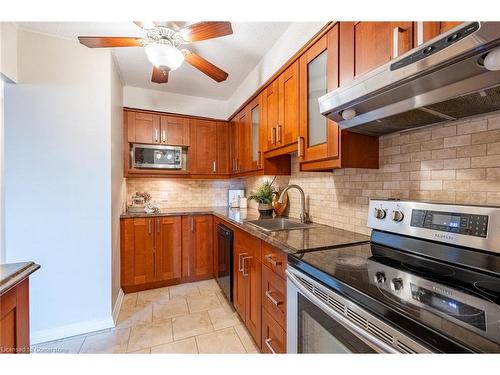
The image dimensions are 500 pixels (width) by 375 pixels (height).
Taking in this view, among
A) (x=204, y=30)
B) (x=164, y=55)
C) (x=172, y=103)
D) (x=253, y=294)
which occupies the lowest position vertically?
(x=253, y=294)

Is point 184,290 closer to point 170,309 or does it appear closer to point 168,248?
point 170,309

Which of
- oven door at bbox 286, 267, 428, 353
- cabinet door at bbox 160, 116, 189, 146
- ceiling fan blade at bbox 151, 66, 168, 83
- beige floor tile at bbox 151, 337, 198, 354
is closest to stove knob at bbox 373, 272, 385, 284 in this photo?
oven door at bbox 286, 267, 428, 353

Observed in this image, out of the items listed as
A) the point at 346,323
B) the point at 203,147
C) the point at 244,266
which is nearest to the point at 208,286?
the point at 244,266

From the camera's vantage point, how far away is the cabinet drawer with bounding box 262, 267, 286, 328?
1.21m

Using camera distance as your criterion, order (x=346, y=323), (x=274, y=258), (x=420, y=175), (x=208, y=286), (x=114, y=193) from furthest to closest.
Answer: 1. (x=208, y=286)
2. (x=114, y=193)
3. (x=274, y=258)
4. (x=420, y=175)
5. (x=346, y=323)

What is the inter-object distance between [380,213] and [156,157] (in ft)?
8.43

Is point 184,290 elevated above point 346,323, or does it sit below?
below

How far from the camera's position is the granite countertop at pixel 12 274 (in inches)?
26.9

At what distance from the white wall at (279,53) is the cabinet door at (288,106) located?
0.56 feet

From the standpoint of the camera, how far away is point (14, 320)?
2.55 feet

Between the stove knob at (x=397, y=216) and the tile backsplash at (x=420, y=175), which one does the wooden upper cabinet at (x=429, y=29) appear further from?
the stove knob at (x=397, y=216)

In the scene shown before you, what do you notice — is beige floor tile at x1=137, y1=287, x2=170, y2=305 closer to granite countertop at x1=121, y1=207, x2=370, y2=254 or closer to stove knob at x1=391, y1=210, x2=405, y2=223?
granite countertop at x1=121, y1=207, x2=370, y2=254

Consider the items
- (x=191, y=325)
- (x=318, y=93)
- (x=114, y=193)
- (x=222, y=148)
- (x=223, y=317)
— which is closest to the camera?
(x=318, y=93)

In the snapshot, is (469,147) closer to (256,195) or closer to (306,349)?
(306,349)
